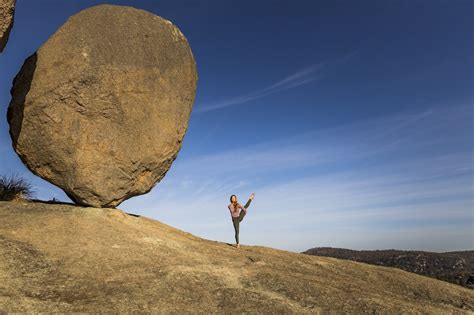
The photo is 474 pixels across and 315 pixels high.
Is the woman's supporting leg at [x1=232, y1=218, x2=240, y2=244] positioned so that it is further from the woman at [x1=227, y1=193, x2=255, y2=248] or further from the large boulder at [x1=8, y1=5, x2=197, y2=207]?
the large boulder at [x1=8, y1=5, x2=197, y2=207]

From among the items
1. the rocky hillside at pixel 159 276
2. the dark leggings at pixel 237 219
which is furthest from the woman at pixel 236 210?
the rocky hillside at pixel 159 276

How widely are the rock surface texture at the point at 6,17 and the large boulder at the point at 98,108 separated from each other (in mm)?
1905

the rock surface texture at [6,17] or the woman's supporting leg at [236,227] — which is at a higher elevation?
the rock surface texture at [6,17]

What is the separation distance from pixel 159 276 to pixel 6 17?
867cm

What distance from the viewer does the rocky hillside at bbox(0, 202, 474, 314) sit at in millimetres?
9406

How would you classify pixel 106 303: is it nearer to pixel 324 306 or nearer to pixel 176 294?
pixel 176 294

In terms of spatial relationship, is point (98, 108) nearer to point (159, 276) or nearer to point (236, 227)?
point (236, 227)

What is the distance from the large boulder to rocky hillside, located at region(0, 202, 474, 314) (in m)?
1.29

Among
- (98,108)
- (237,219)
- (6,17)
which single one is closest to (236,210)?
(237,219)

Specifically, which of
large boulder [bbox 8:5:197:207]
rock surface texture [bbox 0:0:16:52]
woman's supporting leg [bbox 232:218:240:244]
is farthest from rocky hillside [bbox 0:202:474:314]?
rock surface texture [bbox 0:0:16:52]

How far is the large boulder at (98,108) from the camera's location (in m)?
14.4

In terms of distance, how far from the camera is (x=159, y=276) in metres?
10.7

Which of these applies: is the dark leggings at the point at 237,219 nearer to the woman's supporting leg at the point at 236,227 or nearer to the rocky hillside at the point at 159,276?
the woman's supporting leg at the point at 236,227

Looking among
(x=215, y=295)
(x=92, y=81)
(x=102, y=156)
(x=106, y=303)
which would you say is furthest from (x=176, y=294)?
(x=92, y=81)
